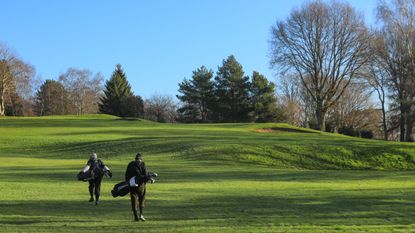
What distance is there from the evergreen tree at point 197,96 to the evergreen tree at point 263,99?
8.45 metres

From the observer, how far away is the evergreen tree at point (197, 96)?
3642 inches

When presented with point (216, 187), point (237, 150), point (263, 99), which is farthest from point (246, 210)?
point (263, 99)

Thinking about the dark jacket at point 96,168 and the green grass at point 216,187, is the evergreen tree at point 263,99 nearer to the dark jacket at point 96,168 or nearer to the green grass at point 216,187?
the green grass at point 216,187

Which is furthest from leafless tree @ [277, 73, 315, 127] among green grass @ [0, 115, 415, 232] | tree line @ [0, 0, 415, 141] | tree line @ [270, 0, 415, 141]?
green grass @ [0, 115, 415, 232]

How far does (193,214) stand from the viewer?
1373 centimetres

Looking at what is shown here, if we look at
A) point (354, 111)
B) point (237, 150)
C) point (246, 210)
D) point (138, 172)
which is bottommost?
point (246, 210)

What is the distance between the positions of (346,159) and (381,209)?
20.4 metres

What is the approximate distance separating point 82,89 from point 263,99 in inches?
2370

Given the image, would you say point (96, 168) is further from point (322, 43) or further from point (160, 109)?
point (160, 109)

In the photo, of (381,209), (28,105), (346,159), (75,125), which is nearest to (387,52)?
(346,159)

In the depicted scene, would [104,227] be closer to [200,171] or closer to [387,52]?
[200,171]

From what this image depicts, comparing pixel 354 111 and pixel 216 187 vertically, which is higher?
pixel 354 111

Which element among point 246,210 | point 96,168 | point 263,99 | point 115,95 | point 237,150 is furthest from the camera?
point 115,95

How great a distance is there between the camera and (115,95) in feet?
312
